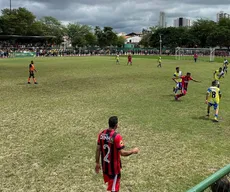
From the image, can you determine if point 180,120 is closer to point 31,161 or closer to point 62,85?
point 31,161

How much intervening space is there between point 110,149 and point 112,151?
5cm

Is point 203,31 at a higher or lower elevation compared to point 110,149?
higher

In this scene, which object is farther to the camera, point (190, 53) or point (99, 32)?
point (99, 32)

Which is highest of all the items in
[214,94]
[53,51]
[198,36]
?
[198,36]

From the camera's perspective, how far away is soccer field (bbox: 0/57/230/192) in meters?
6.49

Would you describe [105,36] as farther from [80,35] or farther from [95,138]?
[95,138]

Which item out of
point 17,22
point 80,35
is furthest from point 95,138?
point 80,35

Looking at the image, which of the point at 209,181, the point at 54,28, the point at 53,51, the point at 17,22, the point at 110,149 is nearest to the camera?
the point at 209,181

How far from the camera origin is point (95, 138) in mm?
9352

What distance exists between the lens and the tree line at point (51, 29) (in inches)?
3438

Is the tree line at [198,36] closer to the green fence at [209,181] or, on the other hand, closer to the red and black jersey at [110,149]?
the red and black jersey at [110,149]

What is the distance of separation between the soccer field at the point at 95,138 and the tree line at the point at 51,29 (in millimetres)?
78332

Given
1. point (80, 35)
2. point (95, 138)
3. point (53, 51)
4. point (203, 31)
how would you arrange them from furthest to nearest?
point (80, 35)
point (203, 31)
point (53, 51)
point (95, 138)

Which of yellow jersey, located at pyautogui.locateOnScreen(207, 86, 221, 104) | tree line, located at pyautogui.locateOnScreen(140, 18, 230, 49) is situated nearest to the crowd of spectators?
tree line, located at pyautogui.locateOnScreen(140, 18, 230, 49)
